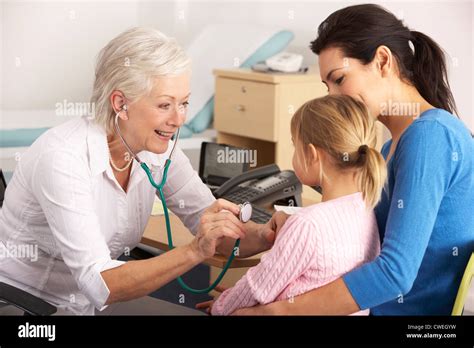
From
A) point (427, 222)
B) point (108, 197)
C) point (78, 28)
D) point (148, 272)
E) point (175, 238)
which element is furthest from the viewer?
point (78, 28)

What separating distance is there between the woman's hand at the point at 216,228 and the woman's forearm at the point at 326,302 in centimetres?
20

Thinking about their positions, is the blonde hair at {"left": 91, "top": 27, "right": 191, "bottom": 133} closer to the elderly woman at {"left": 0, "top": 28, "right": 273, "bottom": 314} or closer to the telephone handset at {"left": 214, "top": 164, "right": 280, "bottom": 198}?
the elderly woman at {"left": 0, "top": 28, "right": 273, "bottom": 314}

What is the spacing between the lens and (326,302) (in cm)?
140

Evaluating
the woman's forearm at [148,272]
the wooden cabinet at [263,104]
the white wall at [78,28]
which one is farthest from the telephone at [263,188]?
the white wall at [78,28]

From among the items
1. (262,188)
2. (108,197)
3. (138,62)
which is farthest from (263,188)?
(138,62)

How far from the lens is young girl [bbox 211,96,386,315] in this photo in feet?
4.61

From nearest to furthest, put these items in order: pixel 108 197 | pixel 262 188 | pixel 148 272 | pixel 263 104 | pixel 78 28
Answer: pixel 148 272, pixel 108 197, pixel 262 188, pixel 263 104, pixel 78 28

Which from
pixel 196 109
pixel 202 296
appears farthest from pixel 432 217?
pixel 196 109

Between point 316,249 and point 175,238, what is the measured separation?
2.27 ft

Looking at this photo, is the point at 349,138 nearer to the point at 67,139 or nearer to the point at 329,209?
the point at 329,209

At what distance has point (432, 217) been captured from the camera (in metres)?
1.37

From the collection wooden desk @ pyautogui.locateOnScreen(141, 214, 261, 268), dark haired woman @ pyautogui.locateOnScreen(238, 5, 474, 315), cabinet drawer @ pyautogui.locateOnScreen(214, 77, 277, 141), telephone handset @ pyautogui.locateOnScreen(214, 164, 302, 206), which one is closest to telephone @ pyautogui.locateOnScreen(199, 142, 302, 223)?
telephone handset @ pyautogui.locateOnScreen(214, 164, 302, 206)
